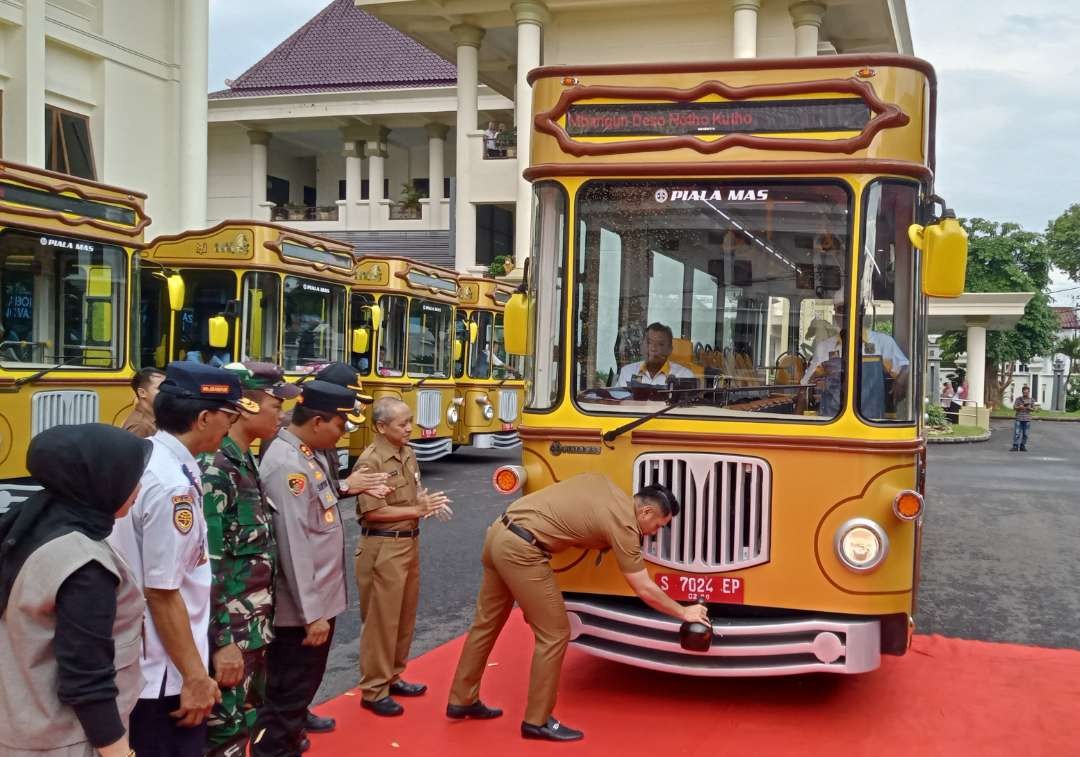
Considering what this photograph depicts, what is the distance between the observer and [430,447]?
1619cm

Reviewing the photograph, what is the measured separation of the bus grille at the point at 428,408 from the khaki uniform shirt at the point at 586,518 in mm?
10802

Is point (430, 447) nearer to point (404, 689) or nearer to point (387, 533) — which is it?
point (404, 689)

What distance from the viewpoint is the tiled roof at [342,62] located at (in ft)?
110

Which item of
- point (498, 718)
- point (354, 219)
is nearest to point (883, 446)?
point (498, 718)

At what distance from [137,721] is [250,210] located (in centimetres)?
3376

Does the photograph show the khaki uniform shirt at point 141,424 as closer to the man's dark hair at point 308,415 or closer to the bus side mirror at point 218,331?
the man's dark hair at point 308,415

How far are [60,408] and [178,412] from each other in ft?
21.8

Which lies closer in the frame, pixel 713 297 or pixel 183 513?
pixel 183 513

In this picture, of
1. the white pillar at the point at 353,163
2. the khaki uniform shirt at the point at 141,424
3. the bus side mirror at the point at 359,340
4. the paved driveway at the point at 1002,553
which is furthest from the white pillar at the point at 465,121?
the khaki uniform shirt at the point at 141,424

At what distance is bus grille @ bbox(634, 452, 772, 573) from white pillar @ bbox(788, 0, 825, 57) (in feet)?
72.2

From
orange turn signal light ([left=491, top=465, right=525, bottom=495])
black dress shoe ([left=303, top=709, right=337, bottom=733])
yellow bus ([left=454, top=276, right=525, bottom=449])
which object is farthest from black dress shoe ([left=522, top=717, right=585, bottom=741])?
yellow bus ([left=454, top=276, right=525, bottom=449])

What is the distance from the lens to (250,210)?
35219 millimetres

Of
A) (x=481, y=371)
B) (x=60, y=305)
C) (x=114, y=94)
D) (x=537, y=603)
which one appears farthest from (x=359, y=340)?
(x=537, y=603)

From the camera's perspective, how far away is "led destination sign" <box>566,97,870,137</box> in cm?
533
